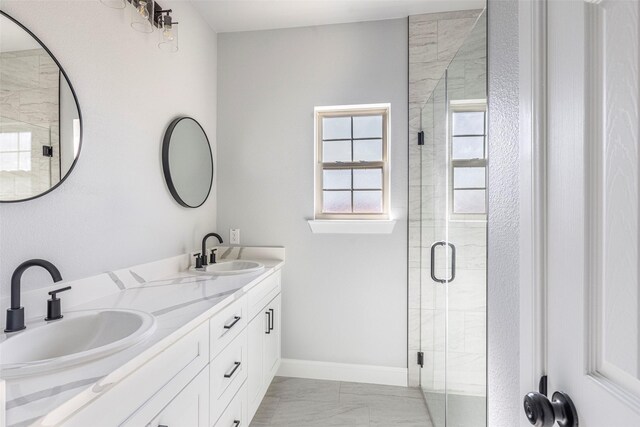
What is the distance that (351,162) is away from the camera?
97.9 inches

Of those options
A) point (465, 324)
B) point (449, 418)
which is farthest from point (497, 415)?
point (449, 418)

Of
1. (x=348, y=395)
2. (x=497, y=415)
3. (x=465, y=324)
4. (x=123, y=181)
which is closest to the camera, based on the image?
(x=497, y=415)

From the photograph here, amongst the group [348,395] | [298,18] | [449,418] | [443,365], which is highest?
[298,18]

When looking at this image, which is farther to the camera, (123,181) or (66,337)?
(123,181)

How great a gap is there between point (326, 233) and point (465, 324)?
4.16 feet

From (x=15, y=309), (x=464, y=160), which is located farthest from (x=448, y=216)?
(x=15, y=309)

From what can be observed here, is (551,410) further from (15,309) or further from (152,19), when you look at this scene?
(152,19)

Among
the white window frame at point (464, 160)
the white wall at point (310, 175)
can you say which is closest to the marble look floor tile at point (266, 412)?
the white wall at point (310, 175)

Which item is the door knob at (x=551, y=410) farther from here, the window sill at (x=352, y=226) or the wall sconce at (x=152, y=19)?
the wall sconce at (x=152, y=19)

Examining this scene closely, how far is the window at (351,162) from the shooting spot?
2443 millimetres

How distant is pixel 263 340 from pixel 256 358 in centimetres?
14

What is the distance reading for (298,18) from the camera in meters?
2.34

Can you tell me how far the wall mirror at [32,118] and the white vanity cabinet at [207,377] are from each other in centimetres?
78

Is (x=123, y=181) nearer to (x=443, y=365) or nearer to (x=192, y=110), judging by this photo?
(x=192, y=110)
